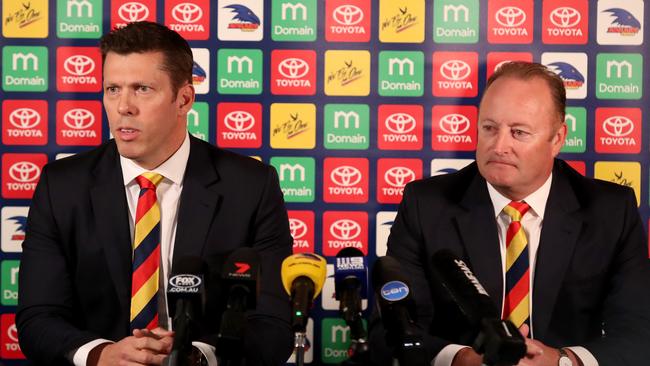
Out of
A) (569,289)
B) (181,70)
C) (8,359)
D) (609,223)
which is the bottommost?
(8,359)

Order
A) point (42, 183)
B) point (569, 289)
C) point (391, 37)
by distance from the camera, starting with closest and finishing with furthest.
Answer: point (569, 289)
point (42, 183)
point (391, 37)

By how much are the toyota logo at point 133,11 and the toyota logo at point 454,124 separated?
1.18m

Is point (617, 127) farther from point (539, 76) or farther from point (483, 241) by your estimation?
point (483, 241)

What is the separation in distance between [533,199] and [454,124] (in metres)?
0.62

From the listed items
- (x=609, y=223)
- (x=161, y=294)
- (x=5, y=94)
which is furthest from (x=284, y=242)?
(x=5, y=94)

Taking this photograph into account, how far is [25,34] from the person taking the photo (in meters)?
2.81

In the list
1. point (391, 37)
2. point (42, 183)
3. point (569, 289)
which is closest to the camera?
point (569, 289)

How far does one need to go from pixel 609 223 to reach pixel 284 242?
101 centimetres

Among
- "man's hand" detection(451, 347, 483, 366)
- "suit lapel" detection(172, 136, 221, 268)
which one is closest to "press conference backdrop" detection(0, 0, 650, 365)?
"suit lapel" detection(172, 136, 221, 268)

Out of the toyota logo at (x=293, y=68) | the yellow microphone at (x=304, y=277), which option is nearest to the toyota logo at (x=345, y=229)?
the toyota logo at (x=293, y=68)

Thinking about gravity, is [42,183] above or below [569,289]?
above

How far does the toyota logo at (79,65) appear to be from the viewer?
2801mm

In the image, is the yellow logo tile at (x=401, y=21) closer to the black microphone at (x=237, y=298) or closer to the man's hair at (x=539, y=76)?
the man's hair at (x=539, y=76)

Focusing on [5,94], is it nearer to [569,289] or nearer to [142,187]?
[142,187]
